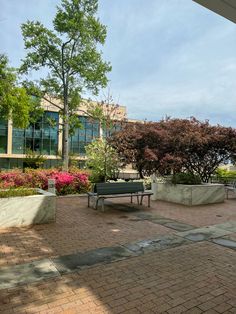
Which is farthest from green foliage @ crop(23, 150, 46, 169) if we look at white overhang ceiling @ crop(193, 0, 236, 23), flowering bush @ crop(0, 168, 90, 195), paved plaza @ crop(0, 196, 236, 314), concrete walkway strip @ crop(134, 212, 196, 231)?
white overhang ceiling @ crop(193, 0, 236, 23)

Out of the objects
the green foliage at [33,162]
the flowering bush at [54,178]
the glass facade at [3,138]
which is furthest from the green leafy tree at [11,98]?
the glass facade at [3,138]

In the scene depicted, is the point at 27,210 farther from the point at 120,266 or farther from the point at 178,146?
the point at 178,146

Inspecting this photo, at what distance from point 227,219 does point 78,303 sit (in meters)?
6.19

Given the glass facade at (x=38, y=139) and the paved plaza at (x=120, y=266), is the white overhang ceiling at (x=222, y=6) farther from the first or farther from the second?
the glass facade at (x=38, y=139)

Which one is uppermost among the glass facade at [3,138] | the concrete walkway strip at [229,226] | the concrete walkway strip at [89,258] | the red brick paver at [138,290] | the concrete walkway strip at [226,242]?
the glass facade at [3,138]

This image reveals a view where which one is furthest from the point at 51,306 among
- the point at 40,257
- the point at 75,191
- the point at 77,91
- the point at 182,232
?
the point at 77,91

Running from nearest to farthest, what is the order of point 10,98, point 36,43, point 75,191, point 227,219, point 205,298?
1. point 205,298
2. point 227,219
3. point 75,191
4. point 10,98
5. point 36,43

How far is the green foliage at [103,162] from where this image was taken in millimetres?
14859

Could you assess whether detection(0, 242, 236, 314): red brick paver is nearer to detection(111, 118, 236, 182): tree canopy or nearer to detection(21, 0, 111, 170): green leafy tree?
detection(111, 118, 236, 182): tree canopy

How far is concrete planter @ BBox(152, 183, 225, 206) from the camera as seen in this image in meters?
10.8

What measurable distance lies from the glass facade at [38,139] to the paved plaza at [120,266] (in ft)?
102

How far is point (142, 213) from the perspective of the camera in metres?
8.90

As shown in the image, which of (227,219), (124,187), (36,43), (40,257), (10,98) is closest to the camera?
(40,257)

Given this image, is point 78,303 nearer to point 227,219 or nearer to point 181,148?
point 227,219
